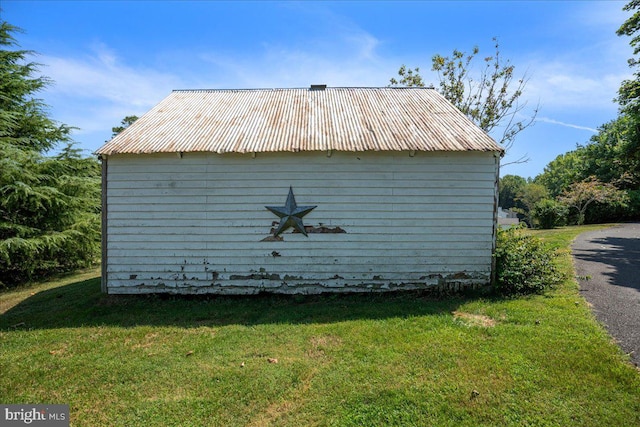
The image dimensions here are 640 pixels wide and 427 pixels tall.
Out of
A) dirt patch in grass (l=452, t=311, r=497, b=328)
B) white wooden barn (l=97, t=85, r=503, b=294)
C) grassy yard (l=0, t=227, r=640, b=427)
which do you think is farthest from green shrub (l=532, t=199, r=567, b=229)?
dirt patch in grass (l=452, t=311, r=497, b=328)

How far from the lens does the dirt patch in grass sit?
5366 millimetres

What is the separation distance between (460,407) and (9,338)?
7371 mm

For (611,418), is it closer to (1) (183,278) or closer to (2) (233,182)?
(2) (233,182)

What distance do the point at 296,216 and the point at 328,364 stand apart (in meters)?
3.39

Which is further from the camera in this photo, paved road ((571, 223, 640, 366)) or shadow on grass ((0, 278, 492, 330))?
shadow on grass ((0, 278, 492, 330))

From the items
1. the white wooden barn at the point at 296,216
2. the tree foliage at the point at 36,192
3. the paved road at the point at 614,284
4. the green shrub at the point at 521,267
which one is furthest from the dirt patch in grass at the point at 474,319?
the tree foliage at the point at 36,192

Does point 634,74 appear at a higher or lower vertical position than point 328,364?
higher

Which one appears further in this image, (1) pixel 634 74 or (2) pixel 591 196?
(2) pixel 591 196

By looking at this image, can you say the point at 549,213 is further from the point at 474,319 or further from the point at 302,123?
the point at 302,123

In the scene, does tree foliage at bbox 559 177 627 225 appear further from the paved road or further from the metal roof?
the metal roof

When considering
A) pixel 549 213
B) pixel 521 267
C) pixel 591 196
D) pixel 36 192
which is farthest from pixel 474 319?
pixel 591 196

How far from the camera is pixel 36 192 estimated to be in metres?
9.48

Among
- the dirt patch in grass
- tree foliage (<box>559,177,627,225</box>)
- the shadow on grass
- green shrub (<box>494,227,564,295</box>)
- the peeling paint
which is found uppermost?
tree foliage (<box>559,177,627,225</box>)

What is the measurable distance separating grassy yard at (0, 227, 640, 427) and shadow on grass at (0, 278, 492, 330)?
2.0 inches
